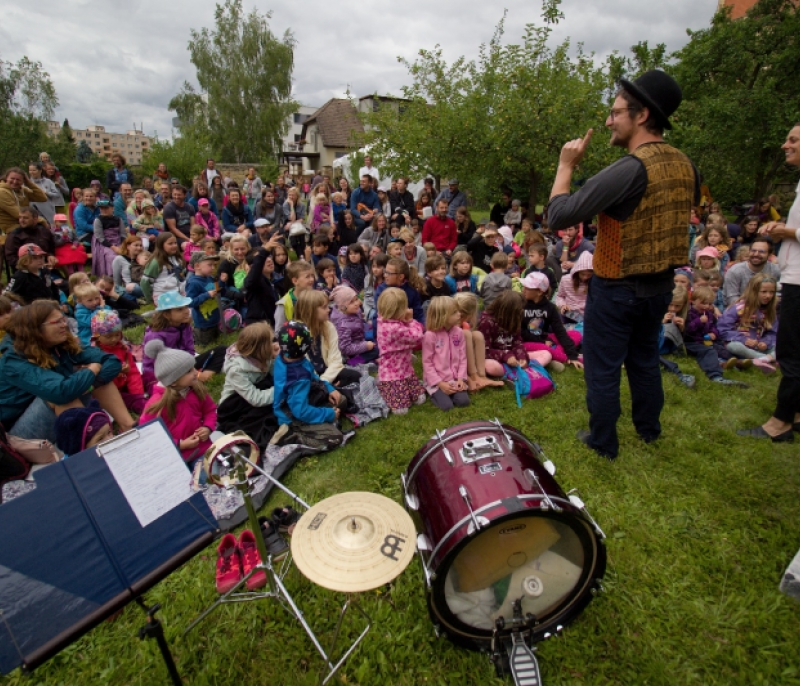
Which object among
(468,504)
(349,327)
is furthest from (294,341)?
(468,504)

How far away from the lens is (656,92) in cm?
268

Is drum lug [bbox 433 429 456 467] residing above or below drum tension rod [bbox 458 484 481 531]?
above

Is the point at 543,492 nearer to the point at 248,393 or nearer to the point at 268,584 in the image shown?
the point at 268,584

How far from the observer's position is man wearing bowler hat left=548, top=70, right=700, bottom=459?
2682mm

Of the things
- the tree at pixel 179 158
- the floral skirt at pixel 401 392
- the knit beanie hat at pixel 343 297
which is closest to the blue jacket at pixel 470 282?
the knit beanie hat at pixel 343 297

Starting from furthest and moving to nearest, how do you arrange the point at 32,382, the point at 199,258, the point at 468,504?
the point at 199,258, the point at 32,382, the point at 468,504

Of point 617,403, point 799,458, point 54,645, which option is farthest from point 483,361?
point 54,645

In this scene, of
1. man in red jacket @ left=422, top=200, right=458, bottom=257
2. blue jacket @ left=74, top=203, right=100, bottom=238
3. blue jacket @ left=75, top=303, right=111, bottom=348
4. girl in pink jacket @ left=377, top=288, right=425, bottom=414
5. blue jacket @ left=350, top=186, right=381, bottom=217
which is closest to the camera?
Result: girl in pink jacket @ left=377, top=288, right=425, bottom=414

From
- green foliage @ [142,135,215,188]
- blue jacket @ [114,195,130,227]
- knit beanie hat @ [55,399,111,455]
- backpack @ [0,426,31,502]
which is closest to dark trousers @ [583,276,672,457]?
knit beanie hat @ [55,399,111,455]

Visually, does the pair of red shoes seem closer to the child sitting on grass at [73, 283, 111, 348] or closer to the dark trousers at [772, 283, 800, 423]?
the child sitting on grass at [73, 283, 111, 348]

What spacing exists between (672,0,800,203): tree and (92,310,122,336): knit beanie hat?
16.1 meters

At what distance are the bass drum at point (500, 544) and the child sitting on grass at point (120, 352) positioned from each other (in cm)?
366

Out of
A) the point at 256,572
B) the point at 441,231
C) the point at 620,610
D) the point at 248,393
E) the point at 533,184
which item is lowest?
the point at 620,610

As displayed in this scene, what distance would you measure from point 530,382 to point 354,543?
341 centimetres
